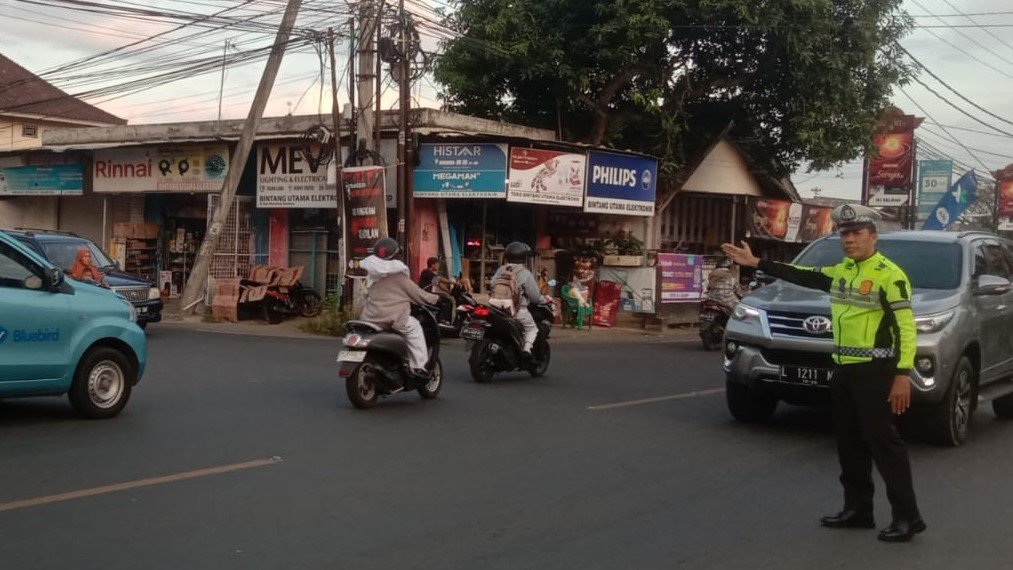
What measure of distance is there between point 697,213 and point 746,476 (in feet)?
72.1

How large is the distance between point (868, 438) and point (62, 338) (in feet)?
21.2

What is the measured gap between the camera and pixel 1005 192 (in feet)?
178

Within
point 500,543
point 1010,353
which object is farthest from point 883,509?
point 1010,353

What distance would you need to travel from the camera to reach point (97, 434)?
26.8 feet

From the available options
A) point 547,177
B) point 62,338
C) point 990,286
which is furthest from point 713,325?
point 62,338

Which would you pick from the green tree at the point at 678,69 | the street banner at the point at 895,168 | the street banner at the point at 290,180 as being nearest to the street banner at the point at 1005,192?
the street banner at the point at 895,168

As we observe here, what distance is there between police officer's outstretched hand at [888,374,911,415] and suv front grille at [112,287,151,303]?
14.3 meters

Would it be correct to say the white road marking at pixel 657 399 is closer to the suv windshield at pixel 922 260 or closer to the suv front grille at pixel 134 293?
the suv windshield at pixel 922 260

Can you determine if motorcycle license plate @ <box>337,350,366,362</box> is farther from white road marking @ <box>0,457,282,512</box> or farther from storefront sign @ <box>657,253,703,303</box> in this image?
storefront sign @ <box>657,253,703,303</box>

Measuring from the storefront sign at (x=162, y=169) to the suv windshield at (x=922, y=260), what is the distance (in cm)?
1734

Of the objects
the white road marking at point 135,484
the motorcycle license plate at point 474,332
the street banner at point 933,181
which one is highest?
the street banner at point 933,181

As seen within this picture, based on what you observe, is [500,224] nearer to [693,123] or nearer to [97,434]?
[693,123]

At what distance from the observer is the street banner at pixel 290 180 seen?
2262cm

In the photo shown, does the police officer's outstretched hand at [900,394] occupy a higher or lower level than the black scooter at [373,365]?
higher
